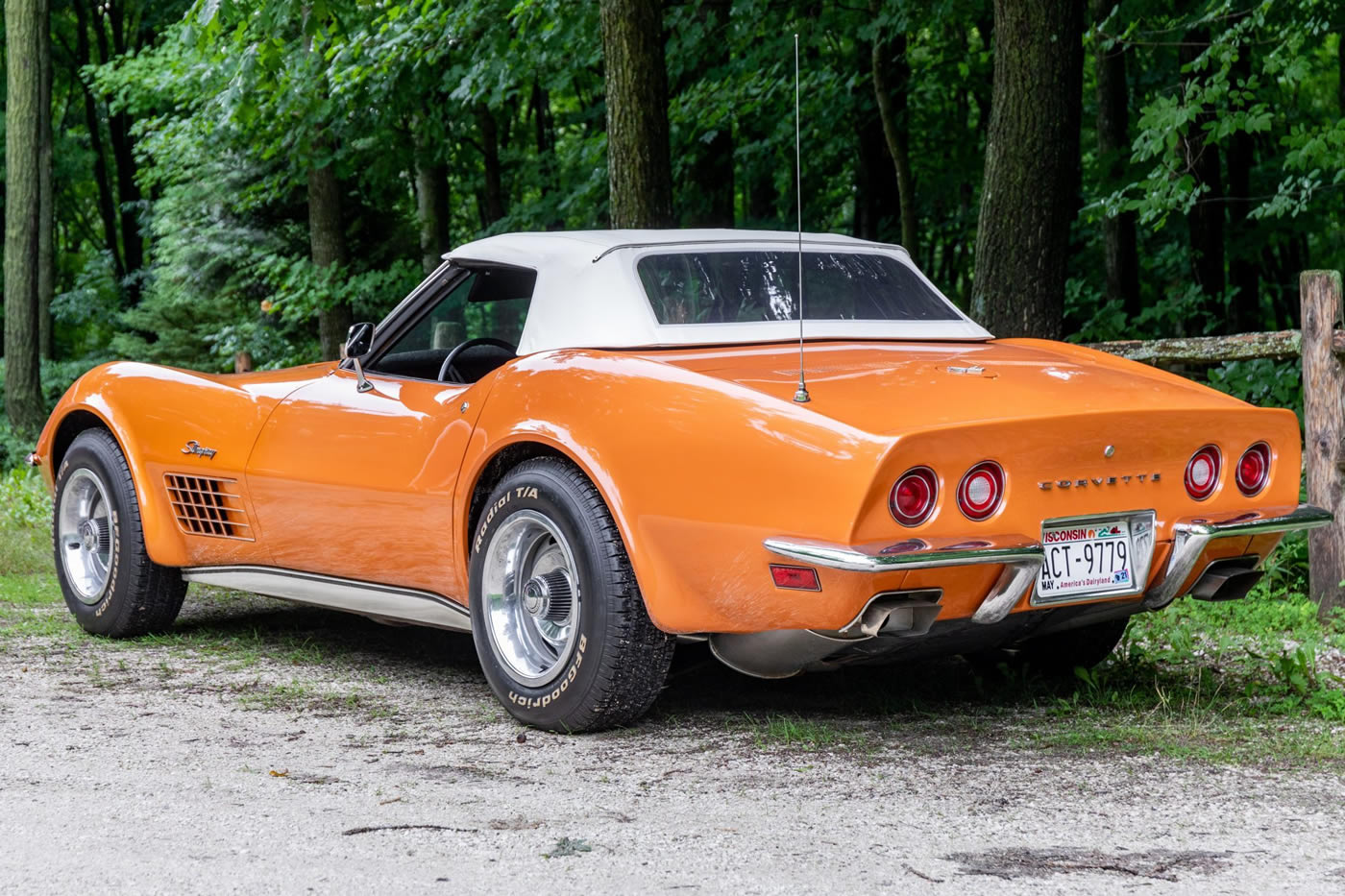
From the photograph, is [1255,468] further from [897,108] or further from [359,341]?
[897,108]

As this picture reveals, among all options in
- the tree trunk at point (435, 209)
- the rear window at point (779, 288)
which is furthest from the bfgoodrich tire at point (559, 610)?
the tree trunk at point (435, 209)

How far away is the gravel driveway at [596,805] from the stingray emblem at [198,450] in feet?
3.18

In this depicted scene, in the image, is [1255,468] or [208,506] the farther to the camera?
[208,506]

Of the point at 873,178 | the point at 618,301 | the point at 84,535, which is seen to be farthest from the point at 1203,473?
the point at 873,178

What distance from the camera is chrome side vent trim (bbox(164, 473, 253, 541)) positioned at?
5.26 m

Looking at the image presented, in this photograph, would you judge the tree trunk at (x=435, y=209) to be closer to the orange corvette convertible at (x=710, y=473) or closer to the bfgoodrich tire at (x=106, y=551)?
the bfgoodrich tire at (x=106, y=551)

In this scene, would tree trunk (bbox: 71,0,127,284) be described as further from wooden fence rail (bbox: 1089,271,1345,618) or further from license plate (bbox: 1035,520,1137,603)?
license plate (bbox: 1035,520,1137,603)

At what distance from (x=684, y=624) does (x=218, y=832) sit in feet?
4.06

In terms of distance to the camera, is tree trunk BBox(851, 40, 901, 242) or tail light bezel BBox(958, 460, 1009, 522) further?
tree trunk BBox(851, 40, 901, 242)

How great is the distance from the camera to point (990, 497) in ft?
11.6

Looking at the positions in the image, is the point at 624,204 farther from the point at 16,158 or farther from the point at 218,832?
the point at 16,158

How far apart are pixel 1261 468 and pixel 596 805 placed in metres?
2.09

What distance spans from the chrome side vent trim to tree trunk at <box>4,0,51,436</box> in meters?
11.9

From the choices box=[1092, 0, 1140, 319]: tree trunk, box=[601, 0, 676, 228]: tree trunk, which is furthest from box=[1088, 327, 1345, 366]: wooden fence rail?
box=[1092, 0, 1140, 319]: tree trunk
